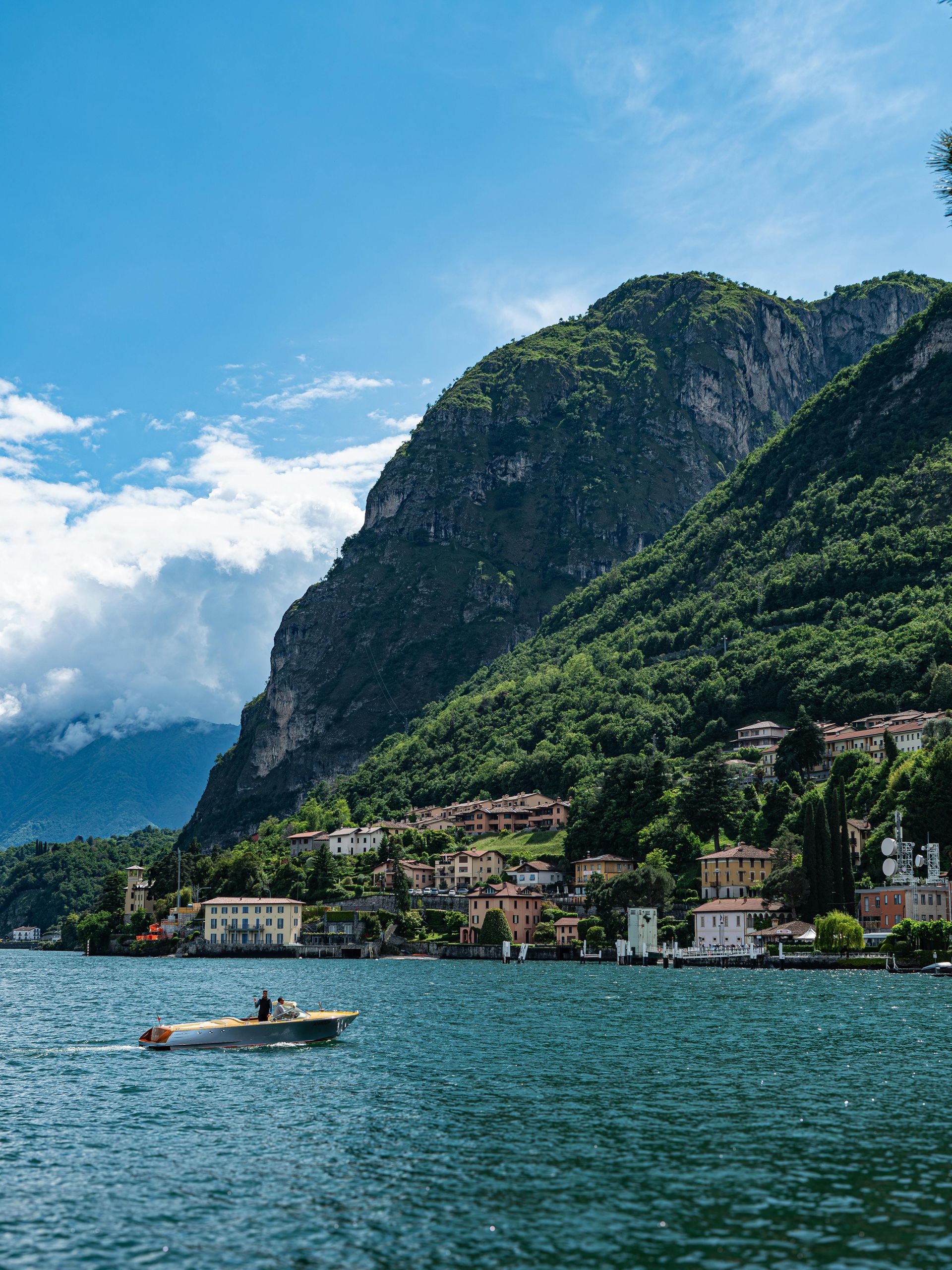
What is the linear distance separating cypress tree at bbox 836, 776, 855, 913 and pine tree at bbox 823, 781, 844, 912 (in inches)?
6.4

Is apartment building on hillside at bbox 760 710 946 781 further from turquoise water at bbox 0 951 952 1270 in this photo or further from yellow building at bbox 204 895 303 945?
turquoise water at bbox 0 951 952 1270

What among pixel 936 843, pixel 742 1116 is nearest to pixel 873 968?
pixel 936 843

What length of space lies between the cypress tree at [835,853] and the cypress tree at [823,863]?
0.16 metres

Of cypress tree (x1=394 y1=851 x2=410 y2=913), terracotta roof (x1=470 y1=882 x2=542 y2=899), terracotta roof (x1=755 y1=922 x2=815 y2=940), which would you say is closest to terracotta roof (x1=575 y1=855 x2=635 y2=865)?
terracotta roof (x1=470 y1=882 x2=542 y2=899)

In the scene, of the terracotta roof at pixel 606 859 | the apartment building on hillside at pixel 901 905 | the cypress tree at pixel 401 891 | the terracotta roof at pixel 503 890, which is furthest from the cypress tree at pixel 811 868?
the cypress tree at pixel 401 891

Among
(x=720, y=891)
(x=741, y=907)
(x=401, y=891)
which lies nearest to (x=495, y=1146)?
(x=741, y=907)

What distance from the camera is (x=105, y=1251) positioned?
86.1ft

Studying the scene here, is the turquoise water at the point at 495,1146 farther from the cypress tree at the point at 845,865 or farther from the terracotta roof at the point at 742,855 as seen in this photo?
the terracotta roof at the point at 742,855

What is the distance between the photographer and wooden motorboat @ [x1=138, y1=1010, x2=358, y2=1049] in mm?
59062

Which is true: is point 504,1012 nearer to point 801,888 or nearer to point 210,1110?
point 210,1110

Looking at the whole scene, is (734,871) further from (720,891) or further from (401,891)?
(401,891)

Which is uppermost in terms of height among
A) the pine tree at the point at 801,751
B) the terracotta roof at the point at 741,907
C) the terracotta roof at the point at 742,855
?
the pine tree at the point at 801,751

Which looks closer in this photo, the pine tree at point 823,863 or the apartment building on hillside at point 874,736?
the pine tree at point 823,863

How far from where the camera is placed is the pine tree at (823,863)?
132625 mm
